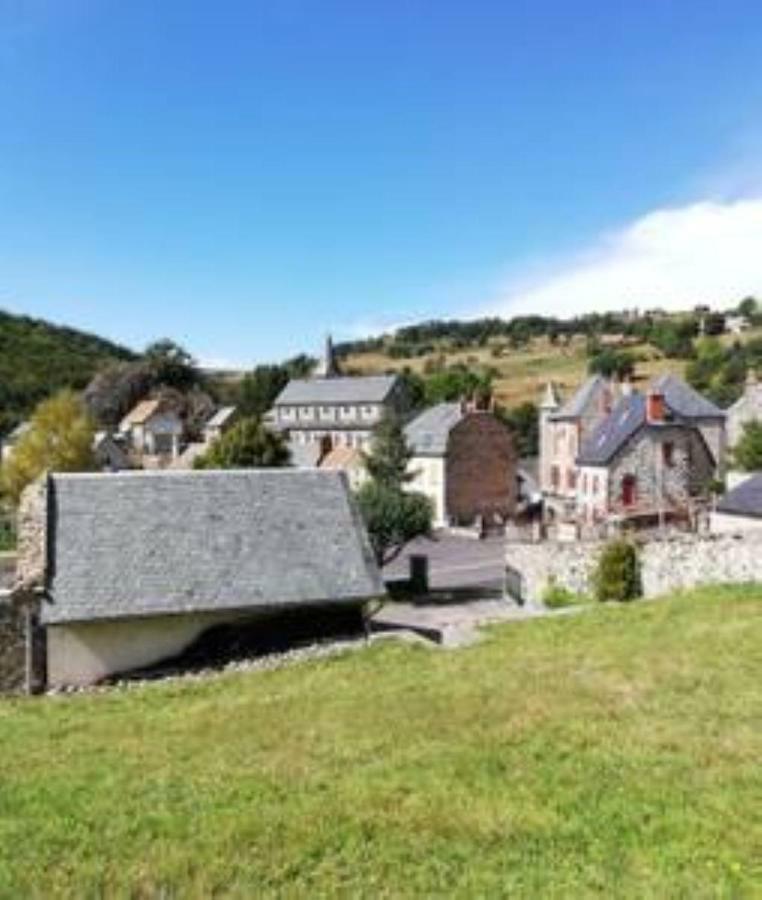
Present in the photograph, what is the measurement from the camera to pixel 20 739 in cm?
1748

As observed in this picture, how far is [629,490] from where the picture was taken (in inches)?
1992

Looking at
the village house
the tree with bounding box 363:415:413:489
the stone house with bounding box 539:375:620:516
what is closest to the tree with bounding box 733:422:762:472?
the stone house with bounding box 539:375:620:516

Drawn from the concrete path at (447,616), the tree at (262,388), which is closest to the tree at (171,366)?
the tree at (262,388)

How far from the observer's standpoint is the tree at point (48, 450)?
204 ft

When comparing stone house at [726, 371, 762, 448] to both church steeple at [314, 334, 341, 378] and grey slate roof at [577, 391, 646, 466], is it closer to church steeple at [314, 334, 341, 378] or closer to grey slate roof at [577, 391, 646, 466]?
grey slate roof at [577, 391, 646, 466]

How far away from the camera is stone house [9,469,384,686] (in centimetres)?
2381

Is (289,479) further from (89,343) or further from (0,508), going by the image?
(89,343)

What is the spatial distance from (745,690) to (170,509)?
14809 millimetres

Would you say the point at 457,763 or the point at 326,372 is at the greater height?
the point at 326,372

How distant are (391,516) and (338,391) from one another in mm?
62293

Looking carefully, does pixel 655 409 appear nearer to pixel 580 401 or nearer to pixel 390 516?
pixel 580 401

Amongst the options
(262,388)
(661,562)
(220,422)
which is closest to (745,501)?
(661,562)

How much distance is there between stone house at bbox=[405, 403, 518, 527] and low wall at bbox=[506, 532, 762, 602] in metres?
31.5

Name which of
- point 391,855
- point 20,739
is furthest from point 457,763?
point 20,739
